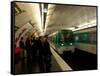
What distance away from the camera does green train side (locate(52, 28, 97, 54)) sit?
8.20 feet

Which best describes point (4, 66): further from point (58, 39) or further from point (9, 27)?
point (58, 39)

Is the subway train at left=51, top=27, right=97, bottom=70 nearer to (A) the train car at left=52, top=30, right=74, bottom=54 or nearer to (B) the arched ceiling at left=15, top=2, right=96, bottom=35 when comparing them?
(A) the train car at left=52, top=30, right=74, bottom=54

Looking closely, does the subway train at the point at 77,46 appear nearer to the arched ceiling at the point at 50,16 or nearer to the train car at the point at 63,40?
the train car at the point at 63,40

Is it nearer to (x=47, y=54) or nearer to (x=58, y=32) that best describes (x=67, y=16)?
(x=58, y=32)

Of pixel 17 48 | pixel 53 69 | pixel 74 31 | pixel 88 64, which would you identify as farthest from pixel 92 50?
pixel 17 48

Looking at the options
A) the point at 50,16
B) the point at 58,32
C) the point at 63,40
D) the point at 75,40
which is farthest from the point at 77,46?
the point at 50,16

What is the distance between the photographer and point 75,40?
2.56m

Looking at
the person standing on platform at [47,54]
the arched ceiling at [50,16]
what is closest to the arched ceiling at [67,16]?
the arched ceiling at [50,16]

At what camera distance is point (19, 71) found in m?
2.34

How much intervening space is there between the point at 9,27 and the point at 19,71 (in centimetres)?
52

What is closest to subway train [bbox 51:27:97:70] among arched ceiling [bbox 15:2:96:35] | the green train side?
the green train side

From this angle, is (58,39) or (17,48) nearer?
(17,48)

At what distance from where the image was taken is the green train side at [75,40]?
2.50 meters

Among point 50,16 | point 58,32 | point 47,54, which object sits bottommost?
point 47,54
